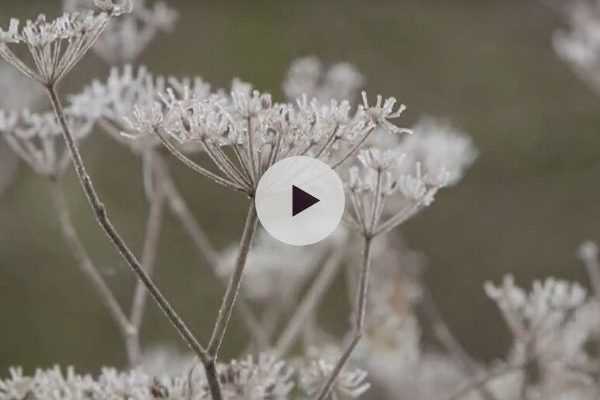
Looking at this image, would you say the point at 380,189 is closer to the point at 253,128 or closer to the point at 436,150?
the point at 253,128

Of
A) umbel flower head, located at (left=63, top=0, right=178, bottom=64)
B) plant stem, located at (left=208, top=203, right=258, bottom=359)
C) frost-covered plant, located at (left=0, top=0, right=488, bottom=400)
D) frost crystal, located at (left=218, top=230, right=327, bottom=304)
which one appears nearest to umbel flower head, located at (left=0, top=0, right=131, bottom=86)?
frost-covered plant, located at (left=0, top=0, right=488, bottom=400)

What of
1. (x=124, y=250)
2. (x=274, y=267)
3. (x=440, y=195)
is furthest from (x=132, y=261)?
(x=440, y=195)

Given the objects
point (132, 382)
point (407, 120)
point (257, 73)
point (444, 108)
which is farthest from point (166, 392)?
point (257, 73)

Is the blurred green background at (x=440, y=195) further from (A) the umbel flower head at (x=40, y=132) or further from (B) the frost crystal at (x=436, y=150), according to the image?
(A) the umbel flower head at (x=40, y=132)

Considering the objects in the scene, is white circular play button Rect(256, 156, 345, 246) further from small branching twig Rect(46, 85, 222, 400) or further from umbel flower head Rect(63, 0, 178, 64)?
umbel flower head Rect(63, 0, 178, 64)

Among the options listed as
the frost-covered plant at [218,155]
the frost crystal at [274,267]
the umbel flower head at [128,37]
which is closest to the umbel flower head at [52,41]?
the frost-covered plant at [218,155]

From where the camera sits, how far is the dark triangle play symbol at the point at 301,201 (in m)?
0.47

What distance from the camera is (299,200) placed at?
0.48m

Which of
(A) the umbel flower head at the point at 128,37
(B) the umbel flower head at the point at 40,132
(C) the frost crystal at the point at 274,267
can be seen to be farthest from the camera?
(C) the frost crystal at the point at 274,267

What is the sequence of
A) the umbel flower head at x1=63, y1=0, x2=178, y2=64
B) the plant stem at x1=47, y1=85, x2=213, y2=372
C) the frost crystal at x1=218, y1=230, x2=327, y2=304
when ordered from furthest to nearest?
the frost crystal at x1=218, y1=230, x2=327, y2=304 → the umbel flower head at x1=63, y1=0, x2=178, y2=64 → the plant stem at x1=47, y1=85, x2=213, y2=372

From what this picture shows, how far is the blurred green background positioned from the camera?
2547 mm

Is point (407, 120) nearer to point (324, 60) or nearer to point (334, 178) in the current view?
point (324, 60)

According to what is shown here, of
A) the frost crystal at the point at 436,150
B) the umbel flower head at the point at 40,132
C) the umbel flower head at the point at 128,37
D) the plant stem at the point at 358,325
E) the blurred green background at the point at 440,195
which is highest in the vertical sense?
the blurred green background at the point at 440,195

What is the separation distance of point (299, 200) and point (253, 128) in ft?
0.15
